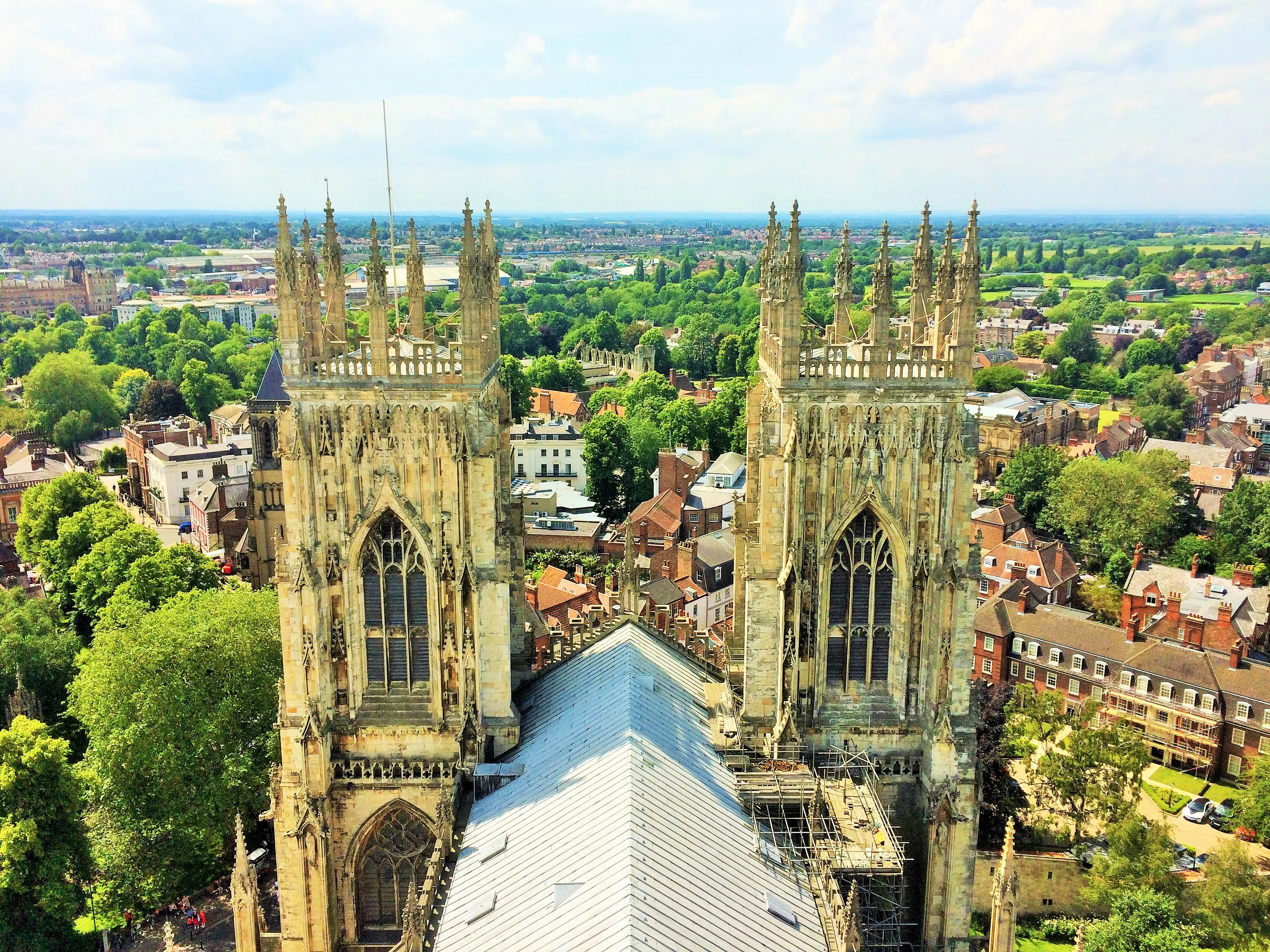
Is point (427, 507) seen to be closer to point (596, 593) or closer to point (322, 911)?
point (322, 911)

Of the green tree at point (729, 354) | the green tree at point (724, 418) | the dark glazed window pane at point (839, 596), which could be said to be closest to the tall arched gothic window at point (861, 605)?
the dark glazed window pane at point (839, 596)

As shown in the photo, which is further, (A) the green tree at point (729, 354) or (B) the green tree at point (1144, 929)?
(A) the green tree at point (729, 354)

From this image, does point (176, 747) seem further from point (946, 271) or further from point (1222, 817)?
point (1222, 817)

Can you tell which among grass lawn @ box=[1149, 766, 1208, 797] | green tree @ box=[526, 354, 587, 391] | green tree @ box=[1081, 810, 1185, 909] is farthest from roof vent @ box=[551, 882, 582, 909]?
green tree @ box=[526, 354, 587, 391]

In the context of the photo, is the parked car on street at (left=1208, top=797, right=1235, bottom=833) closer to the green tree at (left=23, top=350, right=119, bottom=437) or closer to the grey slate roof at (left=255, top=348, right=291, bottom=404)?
the grey slate roof at (left=255, top=348, right=291, bottom=404)

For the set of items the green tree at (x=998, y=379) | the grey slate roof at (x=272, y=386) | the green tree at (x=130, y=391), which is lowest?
the green tree at (x=130, y=391)

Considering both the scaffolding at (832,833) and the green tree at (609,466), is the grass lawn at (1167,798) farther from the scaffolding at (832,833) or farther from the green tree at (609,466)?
the green tree at (609,466)

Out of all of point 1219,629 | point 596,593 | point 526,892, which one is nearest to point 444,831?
point 526,892
